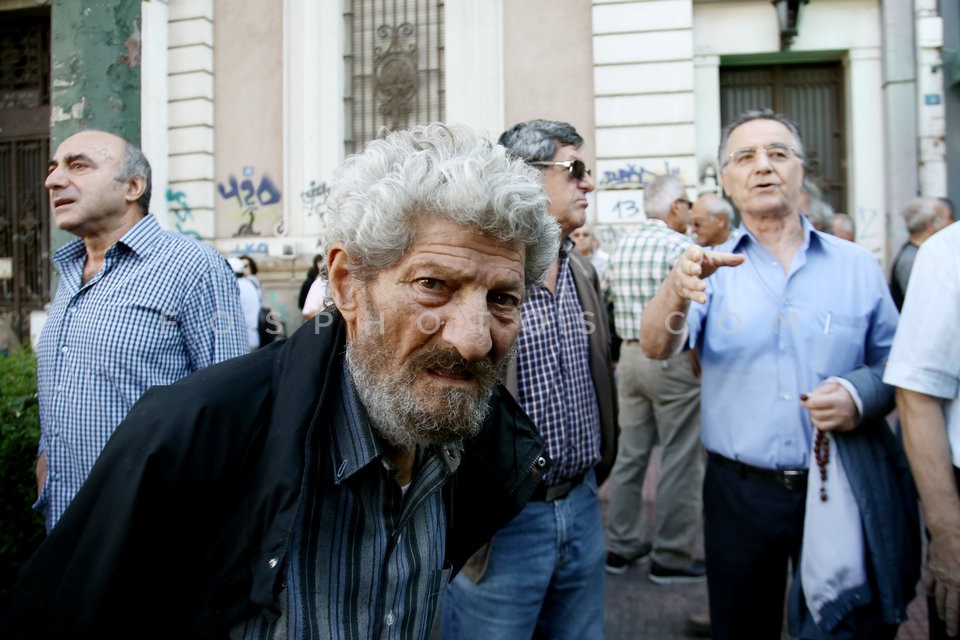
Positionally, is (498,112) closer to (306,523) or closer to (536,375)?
(536,375)

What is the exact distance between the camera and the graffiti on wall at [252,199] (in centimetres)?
1090

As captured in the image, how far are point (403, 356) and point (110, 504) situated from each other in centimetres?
58

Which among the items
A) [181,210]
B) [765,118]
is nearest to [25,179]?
[181,210]

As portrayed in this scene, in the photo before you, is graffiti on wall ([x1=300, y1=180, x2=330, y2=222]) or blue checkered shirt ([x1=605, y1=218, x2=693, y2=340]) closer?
blue checkered shirt ([x1=605, y1=218, x2=693, y2=340])

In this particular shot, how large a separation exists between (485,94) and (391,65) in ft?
4.99

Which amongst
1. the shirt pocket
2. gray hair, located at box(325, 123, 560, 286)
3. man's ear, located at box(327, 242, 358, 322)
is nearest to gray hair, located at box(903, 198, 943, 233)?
the shirt pocket

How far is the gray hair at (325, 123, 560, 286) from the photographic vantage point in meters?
1.49

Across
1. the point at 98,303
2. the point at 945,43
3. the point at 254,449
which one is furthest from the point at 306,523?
the point at 945,43

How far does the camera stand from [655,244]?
4.65 meters

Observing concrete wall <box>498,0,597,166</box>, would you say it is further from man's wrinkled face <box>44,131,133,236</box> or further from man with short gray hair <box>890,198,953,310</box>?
man's wrinkled face <box>44,131,133,236</box>

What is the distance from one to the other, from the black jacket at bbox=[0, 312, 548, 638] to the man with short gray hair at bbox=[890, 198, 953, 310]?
6.20 m

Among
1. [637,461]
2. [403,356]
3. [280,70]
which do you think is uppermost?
[280,70]

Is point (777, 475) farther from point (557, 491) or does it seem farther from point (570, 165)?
point (570, 165)

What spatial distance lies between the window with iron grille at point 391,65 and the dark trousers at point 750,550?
8.59m
